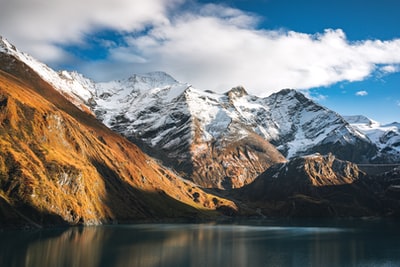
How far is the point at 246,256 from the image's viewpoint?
10581 centimetres

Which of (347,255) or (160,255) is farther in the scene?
(347,255)

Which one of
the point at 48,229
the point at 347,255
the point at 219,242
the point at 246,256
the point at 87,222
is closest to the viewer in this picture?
the point at 246,256

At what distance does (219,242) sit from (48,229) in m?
65.5

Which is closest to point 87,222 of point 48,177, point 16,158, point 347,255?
point 48,177

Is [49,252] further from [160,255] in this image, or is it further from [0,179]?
[0,179]

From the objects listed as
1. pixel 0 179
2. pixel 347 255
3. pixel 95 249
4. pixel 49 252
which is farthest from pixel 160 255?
pixel 0 179

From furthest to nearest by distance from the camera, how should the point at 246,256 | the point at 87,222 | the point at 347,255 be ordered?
the point at 87,222, the point at 347,255, the point at 246,256

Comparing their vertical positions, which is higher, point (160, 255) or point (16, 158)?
point (16, 158)

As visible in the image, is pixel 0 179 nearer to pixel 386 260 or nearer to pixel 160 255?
pixel 160 255

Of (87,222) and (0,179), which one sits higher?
(0,179)

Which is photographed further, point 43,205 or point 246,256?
point 43,205

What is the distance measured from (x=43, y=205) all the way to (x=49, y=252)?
245 ft

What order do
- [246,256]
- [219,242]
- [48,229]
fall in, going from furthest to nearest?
[48,229], [219,242], [246,256]

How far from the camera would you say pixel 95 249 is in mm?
108062
